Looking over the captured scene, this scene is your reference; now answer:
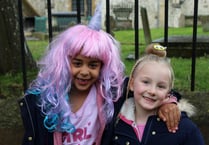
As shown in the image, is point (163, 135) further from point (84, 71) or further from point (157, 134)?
point (84, 71)

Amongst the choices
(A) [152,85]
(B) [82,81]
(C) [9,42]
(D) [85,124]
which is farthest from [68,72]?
(C) [9,42]

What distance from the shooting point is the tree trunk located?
14.5ft

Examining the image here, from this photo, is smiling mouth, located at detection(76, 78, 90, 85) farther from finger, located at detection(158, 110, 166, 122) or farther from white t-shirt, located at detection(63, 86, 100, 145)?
finger, located at detection(158, 110, 166, 122)

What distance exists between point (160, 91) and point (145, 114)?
172mm

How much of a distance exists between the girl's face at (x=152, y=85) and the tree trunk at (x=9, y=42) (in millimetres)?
2368

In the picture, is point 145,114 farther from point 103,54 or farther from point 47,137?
point 47,137

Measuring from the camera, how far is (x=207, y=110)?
108 inches

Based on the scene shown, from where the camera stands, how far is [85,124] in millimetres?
2414

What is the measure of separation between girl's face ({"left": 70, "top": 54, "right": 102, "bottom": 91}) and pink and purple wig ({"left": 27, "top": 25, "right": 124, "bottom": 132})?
0.03 meters

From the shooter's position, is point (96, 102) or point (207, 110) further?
point (207, 110)

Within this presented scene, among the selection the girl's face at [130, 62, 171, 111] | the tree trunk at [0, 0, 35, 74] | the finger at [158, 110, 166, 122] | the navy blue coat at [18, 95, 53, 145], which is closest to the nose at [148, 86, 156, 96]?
the girl's face at [130, 62, 171, 111]

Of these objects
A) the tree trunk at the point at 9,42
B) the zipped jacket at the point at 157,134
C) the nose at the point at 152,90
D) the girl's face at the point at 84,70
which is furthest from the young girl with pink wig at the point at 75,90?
the tree trunk at the point at 9,42

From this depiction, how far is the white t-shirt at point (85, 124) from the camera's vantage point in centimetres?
240

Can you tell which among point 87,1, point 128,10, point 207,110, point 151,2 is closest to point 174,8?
point 151,2
